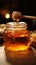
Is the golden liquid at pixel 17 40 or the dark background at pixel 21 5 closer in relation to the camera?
the golden liquid at pixel 17 40

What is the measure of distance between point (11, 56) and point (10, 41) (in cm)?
10

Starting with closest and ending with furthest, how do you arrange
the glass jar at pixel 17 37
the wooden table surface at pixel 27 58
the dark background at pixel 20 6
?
the wooden table surface at pixel 27 58
the glass jar at pixel 17 37
the dark background at pixel 20 6

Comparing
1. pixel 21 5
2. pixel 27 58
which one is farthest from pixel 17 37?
pixel 21 5

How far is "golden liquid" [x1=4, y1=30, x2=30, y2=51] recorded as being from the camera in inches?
23.9

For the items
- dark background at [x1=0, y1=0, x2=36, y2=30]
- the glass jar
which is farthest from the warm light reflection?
dark background at [x1=0, y1=0, x2=36, y2=30]

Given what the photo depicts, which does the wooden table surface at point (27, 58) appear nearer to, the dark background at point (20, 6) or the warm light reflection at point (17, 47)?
the warm light reflection at point (17, 47)

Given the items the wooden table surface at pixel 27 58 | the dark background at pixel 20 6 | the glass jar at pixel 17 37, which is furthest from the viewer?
the dark background at pixel 20 6

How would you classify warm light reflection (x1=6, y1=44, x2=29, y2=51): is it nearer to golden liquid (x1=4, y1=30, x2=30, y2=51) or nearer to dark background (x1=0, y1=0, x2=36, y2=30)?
golden liquid (x1=4, y1=30, x2=30, y2=51)

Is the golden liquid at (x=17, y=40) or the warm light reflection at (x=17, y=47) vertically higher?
the golden liquid at (x=17, y=40)

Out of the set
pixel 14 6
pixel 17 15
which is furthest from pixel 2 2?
pixel 17 15

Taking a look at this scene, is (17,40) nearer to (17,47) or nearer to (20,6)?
(17,47)

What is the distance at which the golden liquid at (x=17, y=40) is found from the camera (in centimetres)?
61

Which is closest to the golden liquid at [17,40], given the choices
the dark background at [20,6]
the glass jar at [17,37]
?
→ the glass jar at [17,37]

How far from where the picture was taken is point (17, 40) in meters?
0.61
